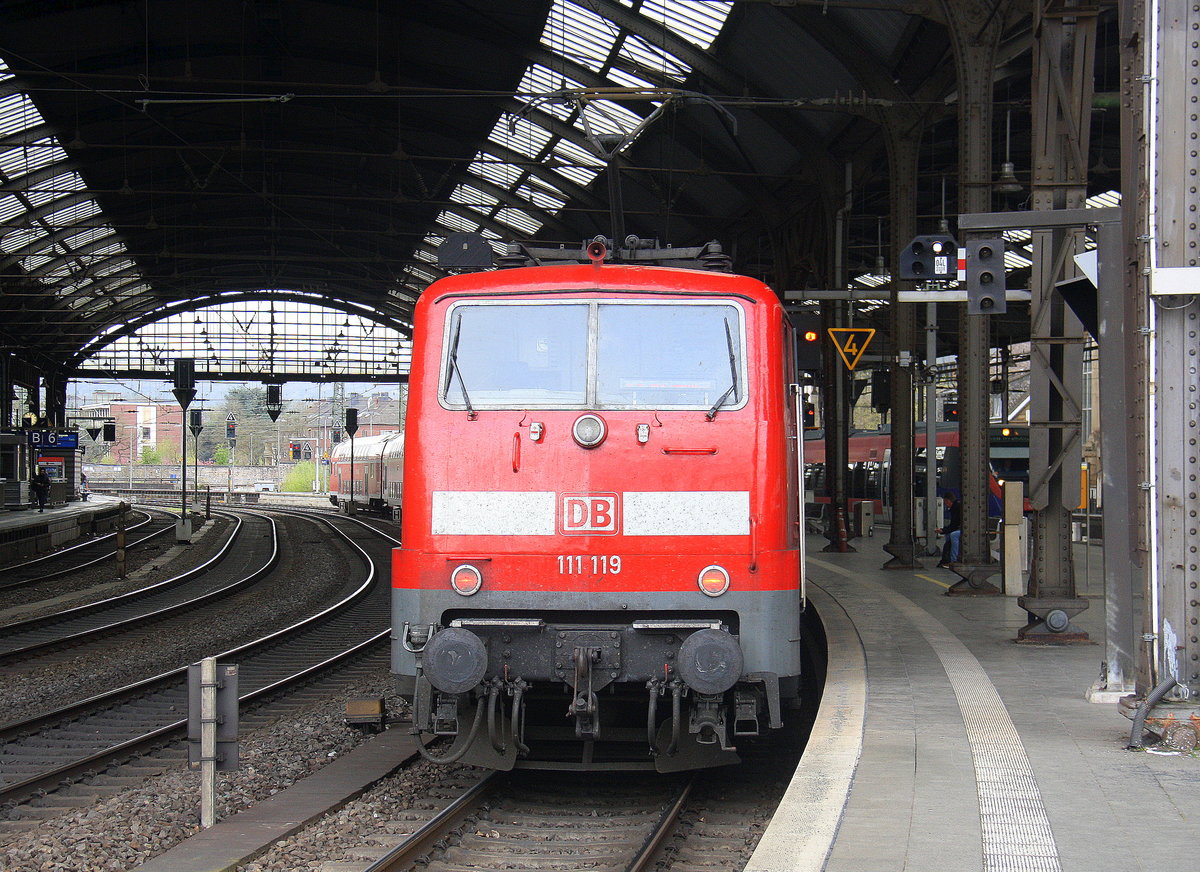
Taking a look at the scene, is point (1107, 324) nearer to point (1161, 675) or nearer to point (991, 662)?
point (1161, 675)

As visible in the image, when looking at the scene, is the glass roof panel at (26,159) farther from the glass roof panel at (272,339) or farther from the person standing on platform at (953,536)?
the glass roof panel at (272,339)

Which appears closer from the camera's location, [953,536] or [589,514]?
[589,514]

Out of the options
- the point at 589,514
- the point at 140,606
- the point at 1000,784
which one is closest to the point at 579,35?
the point at 140,606

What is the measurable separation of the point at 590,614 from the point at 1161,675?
131 inches

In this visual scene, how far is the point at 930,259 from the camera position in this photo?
14422mm

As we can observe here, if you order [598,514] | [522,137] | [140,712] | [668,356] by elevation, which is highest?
[522,137]

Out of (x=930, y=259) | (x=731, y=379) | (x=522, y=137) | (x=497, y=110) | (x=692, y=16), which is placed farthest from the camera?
(x=522, y=137)

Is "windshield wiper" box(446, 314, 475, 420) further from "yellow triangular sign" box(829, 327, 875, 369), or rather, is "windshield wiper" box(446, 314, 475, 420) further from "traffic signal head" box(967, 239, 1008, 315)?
"yellow triangular sign" box(829, 327, 875, 369)

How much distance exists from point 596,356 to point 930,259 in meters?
8.08

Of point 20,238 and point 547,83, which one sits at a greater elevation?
point 547,83

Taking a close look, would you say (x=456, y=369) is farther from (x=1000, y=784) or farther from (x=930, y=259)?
(x=930, y=259)

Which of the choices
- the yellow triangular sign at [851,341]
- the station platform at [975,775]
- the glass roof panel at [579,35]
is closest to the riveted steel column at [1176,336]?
the station platform at [975,775]

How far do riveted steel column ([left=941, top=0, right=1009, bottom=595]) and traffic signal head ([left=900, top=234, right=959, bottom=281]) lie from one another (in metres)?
1.15

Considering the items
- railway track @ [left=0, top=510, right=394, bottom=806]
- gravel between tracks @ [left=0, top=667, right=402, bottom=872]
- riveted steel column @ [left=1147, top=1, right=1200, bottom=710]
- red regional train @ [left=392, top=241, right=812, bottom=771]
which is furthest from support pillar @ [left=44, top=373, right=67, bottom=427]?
riveted steel column @ [left=1147, top=1, right=1200, bottom=710]
